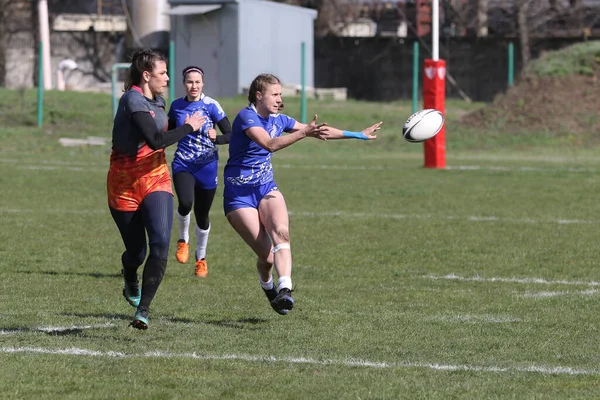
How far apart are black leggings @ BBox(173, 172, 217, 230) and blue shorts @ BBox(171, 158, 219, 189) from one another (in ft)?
0.14

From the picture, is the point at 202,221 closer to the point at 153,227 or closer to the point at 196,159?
the point at 196,159

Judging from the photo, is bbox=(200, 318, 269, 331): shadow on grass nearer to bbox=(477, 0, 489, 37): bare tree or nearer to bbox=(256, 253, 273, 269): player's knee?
bbox=(256, 253, 273, 269): player's knee

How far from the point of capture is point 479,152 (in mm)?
30891

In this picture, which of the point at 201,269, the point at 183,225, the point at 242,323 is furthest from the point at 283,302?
the point at 183,225

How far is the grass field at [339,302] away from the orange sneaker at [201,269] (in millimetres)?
208

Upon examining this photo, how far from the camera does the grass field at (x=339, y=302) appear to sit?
6.75 metres

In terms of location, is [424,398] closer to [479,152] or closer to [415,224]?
[415,224]

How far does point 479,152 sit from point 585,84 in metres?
5.15

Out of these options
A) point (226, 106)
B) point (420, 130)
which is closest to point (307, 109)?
point (226, 106)

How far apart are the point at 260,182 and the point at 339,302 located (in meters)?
1.36

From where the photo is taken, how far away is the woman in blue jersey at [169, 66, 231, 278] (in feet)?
38.7

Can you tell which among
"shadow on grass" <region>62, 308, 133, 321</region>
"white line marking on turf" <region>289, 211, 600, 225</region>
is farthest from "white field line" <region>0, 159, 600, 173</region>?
"shadow on grass" <region>62, 308, 133, 321</region>

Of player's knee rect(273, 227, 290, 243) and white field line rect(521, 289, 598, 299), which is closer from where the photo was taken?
player's knee rect(273, 227, 290, 243)

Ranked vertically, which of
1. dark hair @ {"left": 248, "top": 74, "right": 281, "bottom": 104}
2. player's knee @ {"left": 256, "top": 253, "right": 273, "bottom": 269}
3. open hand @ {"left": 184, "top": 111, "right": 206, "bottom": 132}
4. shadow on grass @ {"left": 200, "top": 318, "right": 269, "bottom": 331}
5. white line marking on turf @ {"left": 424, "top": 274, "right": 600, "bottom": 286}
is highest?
dark hair @ {"left": 248, "top": 74, "right": 281, "bottom": 104}
